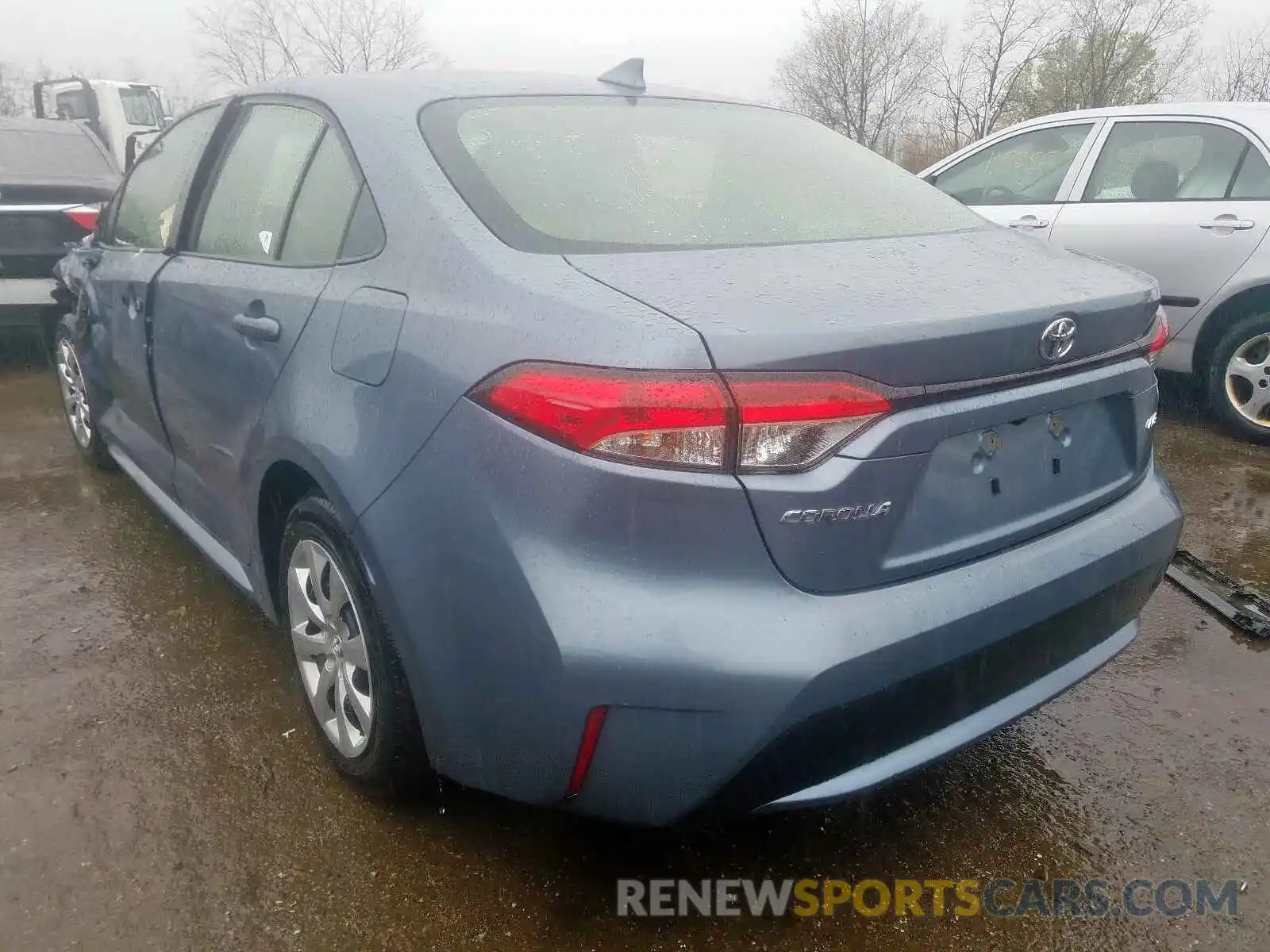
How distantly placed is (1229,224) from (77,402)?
5.40m

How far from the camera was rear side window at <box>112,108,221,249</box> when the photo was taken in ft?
9.75

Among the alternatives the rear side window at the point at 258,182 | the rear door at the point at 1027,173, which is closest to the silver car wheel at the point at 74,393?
the rear side window at the point at 258,182

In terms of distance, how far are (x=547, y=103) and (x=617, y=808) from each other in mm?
1592

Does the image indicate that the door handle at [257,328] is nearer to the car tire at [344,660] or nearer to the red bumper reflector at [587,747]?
the car tire at [344,660]

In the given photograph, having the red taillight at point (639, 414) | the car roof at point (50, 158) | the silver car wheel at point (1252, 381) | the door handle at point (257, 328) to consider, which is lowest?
the silver car wheel at point (1252, 381)

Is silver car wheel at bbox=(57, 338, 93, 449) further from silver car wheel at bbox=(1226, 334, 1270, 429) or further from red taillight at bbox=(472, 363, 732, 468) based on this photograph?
silver car wheel at bbox=(1226, 334, 1270, 429)

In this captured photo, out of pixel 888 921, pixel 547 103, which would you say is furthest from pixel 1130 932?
pixel 547 103

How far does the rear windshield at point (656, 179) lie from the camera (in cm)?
186

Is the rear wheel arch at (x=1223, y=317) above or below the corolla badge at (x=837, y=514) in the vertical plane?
below

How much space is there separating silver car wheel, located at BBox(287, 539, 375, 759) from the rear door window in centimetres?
460

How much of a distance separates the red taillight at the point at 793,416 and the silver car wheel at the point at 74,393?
363cm

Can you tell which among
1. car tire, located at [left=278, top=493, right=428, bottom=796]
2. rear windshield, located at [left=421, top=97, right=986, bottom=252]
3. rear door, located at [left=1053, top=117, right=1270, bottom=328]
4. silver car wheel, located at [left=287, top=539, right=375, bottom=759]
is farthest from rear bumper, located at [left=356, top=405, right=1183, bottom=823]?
rear door, located at [left=1053, top=117, right=1270, bottom=328]

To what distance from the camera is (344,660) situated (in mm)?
2082

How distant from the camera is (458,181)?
6.24 feet
